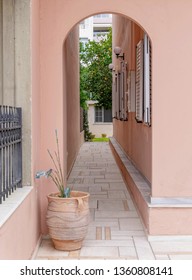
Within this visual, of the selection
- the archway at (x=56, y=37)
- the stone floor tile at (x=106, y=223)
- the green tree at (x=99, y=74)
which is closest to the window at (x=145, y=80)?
the archway at (x=56, y=37)

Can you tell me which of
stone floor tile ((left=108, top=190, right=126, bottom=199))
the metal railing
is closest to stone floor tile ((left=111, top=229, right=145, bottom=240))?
the metal railing

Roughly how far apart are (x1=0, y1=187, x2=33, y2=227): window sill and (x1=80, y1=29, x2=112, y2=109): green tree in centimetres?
2053

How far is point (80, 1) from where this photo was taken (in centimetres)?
595

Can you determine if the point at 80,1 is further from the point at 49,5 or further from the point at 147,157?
the point at 147,157

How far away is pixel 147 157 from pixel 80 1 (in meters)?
2.64

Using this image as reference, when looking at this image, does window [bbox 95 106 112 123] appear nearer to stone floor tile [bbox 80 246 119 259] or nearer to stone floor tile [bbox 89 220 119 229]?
stone floor tile [bbox 89 220 119 229]

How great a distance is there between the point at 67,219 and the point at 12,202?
3.27 feet

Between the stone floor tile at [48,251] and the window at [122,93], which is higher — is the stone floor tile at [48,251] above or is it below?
below

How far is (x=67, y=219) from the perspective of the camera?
17.1 ft

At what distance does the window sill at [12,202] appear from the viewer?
383cm

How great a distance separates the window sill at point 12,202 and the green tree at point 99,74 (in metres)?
20.5

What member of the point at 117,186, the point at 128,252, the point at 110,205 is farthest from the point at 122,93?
the point at 128,252

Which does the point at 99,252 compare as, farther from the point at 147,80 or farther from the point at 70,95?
the point at 70,95

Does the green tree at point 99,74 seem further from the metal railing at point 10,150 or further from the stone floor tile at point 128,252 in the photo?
the metal railing at point 10,150
